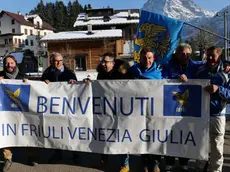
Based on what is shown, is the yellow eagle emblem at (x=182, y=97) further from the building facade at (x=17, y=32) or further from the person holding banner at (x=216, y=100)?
the building facade at (x=17, y=32)

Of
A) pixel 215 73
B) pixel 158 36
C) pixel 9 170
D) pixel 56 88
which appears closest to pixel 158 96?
pixel 215 73

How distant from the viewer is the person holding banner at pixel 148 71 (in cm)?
407

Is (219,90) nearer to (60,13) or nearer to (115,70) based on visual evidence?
(115,70)

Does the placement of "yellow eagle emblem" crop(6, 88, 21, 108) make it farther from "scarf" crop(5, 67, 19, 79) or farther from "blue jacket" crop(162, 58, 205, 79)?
"blue jacket" crop(162, 58, 205, 79)

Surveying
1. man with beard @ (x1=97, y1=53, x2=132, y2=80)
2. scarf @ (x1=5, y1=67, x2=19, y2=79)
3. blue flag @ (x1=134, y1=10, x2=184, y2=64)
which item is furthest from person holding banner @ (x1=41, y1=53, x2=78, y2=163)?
blue flag @ (x1=134, y1=10, x2=184, y2=64)

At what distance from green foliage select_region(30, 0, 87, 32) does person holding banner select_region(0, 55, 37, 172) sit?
274 ft

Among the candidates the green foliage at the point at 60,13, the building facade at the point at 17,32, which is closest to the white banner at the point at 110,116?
the building facade at the point at 17,32

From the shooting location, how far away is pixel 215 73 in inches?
152

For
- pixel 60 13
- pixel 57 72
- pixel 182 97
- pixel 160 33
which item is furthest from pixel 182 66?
pixel 60 13

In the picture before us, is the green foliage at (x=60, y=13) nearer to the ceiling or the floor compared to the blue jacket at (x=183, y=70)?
nearer to the ceiling

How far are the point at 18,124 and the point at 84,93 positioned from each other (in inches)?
49.4

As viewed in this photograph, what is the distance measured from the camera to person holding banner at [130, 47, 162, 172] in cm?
407

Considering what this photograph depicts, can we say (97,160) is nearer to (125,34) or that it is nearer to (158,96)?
(158,96)

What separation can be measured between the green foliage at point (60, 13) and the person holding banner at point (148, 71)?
277ft
